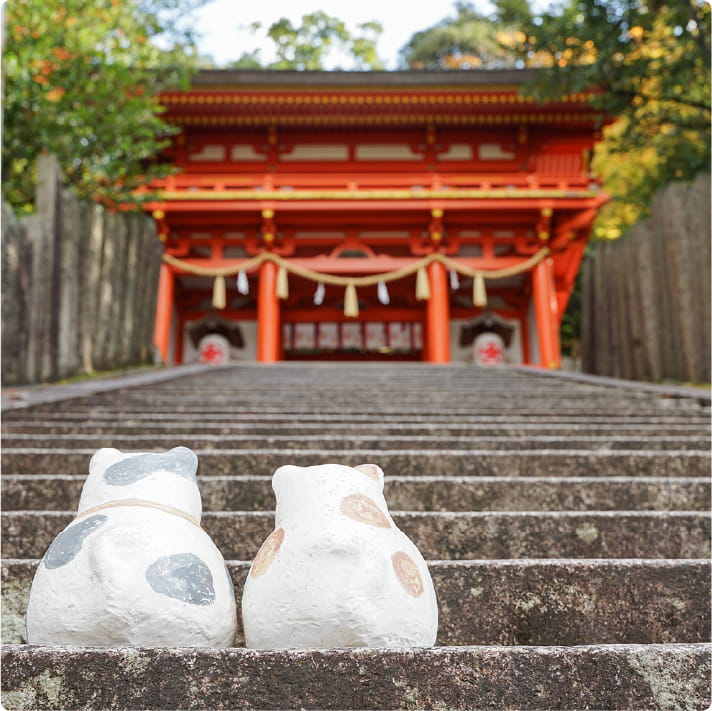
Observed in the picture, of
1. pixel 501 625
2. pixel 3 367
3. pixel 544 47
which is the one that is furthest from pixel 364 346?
pixel 501 625

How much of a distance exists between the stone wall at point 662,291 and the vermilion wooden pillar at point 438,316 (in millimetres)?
4213

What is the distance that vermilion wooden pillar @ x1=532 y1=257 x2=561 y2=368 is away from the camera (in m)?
12.5

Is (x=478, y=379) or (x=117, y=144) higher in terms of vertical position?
(x=117, y=144)

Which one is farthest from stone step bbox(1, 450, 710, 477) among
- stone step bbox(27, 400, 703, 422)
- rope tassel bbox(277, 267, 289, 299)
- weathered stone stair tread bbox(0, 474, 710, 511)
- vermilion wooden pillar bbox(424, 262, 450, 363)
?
rope tassel bbox(277, 267, 289, 299)

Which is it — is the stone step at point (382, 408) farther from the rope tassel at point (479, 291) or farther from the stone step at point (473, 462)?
the rope tassel at point (479, 291)

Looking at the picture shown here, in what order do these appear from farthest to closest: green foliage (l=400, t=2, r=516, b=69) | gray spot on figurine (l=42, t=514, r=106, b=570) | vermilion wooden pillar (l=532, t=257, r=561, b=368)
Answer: green foliage (l=400, t=2, r=516, b=69)
vermilion wooden pillar (l=532, t=257, r=561, b=368)
gray spot on figurine (l=42, t=514, r=106, b=570)

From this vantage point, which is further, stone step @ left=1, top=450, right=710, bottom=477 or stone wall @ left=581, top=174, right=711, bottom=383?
stone wall @ left=581, top=174, right=711, bottom=383

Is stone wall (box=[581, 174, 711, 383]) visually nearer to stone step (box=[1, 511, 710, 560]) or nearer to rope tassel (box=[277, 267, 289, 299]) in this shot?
stone step (box=[1, 511, 710, 560])

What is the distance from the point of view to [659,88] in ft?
29.2

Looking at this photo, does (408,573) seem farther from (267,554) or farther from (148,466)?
(148,466)

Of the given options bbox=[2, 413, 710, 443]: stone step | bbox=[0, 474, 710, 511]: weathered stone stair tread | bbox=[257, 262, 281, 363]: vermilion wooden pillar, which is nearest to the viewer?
bbox=[0, 474, 710, 511]: weathered stone stair tread

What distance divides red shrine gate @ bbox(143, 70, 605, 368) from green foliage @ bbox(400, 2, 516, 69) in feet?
47.2

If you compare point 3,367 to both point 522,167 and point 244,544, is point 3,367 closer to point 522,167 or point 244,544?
point 244,544

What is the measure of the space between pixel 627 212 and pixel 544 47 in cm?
1008
